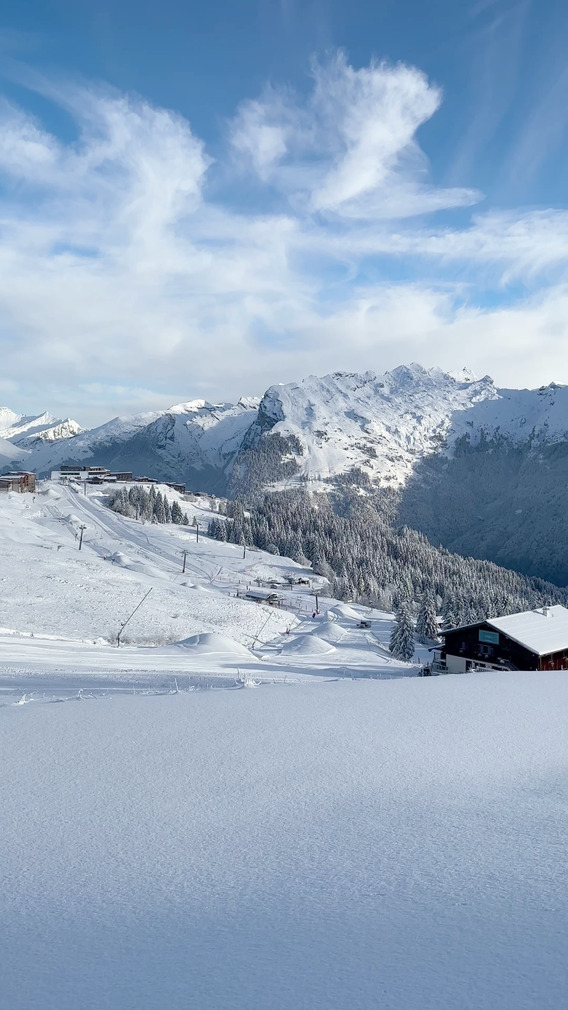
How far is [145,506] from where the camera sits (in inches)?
5364

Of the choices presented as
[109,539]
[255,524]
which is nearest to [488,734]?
[109,539]

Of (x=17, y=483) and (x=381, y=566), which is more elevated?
(x=17, y=483)

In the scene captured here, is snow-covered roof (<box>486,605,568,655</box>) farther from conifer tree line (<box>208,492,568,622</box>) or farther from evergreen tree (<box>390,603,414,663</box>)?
conifer tree line (<box>208,492,568,622</box>)

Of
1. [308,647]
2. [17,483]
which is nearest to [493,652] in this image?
[308,647]

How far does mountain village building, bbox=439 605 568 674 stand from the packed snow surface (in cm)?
3021

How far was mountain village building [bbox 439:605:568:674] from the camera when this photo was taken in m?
37.9

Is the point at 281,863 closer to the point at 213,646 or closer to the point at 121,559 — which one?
the point at 213,646

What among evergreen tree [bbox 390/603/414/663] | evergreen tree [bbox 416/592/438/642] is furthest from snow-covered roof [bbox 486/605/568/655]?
evergreen tree [bbox 416/592/438/642]

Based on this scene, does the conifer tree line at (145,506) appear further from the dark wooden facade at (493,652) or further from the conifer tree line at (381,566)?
the dark wooden facade at (493,652)

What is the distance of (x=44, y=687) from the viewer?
17141mm

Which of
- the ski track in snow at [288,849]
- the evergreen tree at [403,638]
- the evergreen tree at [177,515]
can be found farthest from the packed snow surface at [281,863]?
the evergreen tree at [177,515]

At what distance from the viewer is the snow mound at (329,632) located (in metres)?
57.7

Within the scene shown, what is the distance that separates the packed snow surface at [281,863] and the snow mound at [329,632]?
1883 inches

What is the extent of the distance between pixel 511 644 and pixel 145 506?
4346 inches
